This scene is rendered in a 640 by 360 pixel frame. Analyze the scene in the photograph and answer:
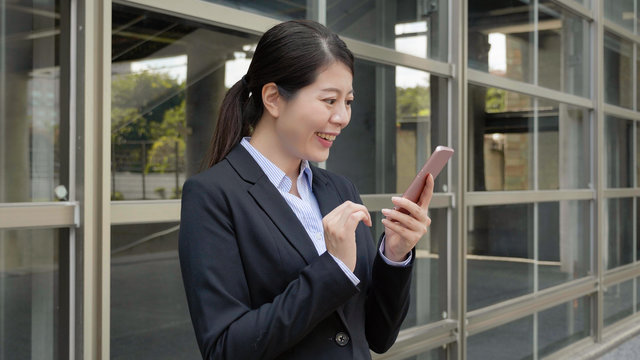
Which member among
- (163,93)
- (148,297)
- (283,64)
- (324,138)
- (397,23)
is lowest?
(148,297)

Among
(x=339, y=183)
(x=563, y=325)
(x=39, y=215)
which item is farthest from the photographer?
(x=563, y=325)

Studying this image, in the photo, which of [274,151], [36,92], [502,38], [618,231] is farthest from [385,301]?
[618,231]

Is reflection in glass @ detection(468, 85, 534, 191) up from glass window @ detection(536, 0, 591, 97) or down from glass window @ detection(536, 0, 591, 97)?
down

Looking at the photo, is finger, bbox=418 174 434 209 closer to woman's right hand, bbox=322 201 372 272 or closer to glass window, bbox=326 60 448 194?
woman's right hand, bbox=322 201 372 272

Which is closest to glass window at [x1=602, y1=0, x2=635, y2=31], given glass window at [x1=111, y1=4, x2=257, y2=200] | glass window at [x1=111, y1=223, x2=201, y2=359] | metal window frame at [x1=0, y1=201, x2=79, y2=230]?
glass window at [x1=111, y1=4, x2=257, y2=200]

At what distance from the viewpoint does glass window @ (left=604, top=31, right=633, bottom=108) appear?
25.1ft

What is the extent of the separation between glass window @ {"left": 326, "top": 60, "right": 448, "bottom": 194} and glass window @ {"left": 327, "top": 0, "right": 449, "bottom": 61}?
15 cm

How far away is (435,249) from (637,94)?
16.5 feet

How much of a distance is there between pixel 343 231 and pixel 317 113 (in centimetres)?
28

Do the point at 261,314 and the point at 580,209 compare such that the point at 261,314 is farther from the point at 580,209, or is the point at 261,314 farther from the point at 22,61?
the point at 580,209

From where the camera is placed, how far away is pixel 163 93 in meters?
3.30

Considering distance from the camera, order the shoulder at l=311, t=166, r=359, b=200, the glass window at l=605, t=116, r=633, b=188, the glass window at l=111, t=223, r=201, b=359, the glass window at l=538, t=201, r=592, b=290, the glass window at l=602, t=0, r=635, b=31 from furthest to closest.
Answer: the glass window at l=605, t=116, r=633, b=188 < the glass window at l=602, t=0, r=635, b=31 < the glass window at l=538, t=201, r=592, b=290 < the glass window at l=111, t=223, r=201, b=359 < the shoulder at l=311, t=166, r=359, b=200

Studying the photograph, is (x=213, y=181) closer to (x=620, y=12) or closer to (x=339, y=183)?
(x=339, y=183)

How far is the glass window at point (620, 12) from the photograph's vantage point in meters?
7.64
